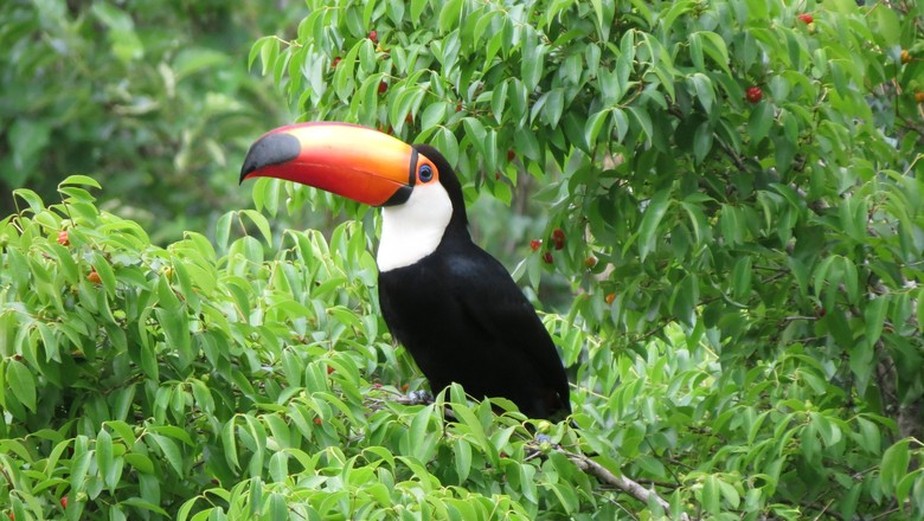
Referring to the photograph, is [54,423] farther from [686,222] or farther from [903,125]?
[903,125]

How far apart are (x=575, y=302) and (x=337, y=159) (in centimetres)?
88

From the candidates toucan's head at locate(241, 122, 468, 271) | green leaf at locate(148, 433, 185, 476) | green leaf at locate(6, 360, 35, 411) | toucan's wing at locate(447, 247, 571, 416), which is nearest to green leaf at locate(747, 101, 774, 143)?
toucan's head at locate(241, 122, 468, 271)

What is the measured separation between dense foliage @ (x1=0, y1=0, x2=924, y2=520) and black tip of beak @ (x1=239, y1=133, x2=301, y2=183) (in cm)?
18

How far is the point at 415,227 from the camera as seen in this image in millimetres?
5254

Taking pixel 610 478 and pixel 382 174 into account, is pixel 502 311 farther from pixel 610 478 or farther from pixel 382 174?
pixel 610 478

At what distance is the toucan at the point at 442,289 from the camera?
5.11m

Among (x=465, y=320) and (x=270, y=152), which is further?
(x=465, y=320)

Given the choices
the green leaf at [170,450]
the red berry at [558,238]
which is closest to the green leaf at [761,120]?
the red berry at [558,238]

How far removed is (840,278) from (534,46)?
1.05 m

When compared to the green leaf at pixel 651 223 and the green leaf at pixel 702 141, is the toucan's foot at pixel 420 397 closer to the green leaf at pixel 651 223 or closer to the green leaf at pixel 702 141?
the green leaf at pixel 651 223

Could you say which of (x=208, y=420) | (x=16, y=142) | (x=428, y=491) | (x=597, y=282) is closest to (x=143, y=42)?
(x=16, y=142)

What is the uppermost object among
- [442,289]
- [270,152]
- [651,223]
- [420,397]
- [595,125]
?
[595,125]

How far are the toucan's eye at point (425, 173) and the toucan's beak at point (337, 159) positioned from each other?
4cm

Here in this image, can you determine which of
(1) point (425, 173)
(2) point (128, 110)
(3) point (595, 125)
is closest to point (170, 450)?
(3) point (595, 125)
